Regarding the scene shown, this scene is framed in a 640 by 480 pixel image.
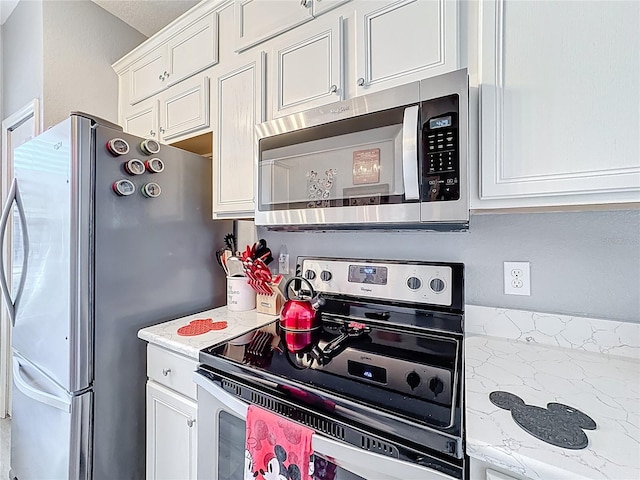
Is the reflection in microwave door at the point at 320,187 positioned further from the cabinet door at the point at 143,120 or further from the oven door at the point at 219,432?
the cabinet door at the point at 143,120

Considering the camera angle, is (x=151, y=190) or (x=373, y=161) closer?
(x=373, y=161)

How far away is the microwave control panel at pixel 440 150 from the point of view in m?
0.87

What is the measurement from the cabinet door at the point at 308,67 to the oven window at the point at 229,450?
1174mm

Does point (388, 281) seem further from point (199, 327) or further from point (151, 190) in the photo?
point (151, 190)

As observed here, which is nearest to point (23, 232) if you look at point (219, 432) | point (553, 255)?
point (219, 432)

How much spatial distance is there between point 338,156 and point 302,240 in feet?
2.07

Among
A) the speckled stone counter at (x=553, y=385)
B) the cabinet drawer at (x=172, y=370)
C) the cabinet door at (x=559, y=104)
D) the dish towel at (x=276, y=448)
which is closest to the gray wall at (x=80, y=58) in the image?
→ the cabinet drawer at (x=172, y=370)

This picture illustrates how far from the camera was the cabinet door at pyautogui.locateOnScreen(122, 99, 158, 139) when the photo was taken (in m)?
1.79

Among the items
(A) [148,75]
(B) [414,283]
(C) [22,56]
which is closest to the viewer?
(B) [414,283]

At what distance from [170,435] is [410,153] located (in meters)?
1.34

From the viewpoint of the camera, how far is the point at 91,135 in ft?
3.89

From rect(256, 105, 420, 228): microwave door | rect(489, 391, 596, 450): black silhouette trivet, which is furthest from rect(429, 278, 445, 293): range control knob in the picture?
rect(489, 391, 596, 450): black silhouette trivet

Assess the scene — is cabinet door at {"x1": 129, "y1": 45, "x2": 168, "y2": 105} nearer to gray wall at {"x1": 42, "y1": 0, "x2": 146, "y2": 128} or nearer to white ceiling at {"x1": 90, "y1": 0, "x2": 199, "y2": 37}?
gray wall at {"x1": 42, "y1": 0, "x2": 146, "y2": 128}

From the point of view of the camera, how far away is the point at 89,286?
117 centimetres
